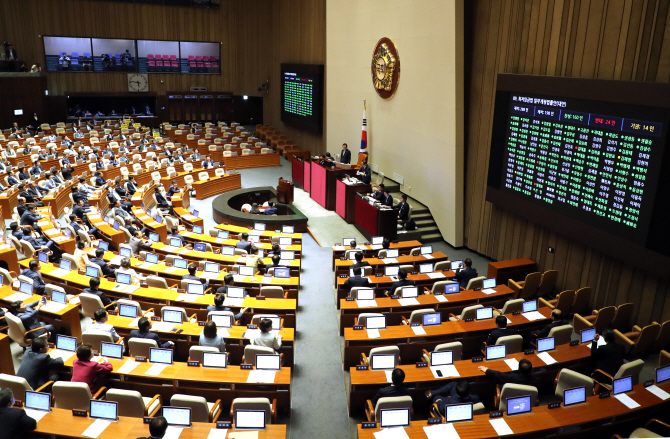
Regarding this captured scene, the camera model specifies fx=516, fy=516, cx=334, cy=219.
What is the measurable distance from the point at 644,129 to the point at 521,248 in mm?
3929

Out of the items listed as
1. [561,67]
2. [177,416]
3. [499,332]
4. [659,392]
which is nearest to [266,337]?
[177,416]

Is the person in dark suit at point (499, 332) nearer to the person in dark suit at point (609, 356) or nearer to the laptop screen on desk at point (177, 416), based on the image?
the person in dark suit at point (609, 356)

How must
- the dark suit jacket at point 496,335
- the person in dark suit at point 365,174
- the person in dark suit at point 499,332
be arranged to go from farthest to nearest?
the person in dark suit at point 365,174 < the dark suit jacket at point 496,335 < the person in dark suit at point 499,332

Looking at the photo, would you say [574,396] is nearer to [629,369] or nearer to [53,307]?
[629,369]

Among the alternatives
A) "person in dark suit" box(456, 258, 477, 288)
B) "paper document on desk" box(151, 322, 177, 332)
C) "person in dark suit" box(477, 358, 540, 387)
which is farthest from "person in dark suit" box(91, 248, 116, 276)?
"person in dark suit" box(477, 358, 540, 387)

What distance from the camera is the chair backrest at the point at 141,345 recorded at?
6324mm

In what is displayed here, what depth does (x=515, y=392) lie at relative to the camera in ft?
18.2

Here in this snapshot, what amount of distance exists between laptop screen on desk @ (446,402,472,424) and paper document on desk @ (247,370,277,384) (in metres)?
1.99

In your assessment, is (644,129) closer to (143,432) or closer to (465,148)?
(465,148)

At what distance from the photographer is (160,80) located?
2694 cm

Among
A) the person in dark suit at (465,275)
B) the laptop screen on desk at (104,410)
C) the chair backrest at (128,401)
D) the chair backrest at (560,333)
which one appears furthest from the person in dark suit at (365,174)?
the laptop screen on desk at (104,410)

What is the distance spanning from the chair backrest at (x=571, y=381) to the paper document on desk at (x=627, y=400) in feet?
0.96

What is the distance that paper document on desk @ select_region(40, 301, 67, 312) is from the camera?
735 centimetres

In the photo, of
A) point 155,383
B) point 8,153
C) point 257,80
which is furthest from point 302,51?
point 155,383
